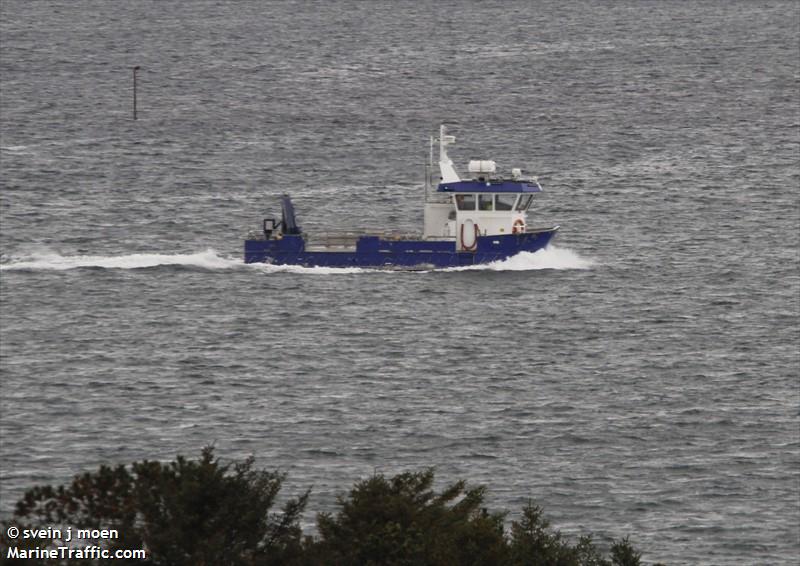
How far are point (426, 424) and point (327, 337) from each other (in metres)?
19.2

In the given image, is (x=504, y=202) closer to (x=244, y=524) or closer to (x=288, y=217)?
(x=288, y=217)

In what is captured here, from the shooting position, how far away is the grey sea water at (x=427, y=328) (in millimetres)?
75000

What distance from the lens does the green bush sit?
38188 mm

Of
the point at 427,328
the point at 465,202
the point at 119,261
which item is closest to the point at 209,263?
the point at 119,261

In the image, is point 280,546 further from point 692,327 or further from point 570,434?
point 692,327

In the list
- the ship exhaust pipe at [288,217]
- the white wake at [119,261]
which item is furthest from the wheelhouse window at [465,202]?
the white wake at [119,261]

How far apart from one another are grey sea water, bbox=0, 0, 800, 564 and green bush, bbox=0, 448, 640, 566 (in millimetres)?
25403

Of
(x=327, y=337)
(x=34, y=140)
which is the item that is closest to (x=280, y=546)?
(x=327, y=337)

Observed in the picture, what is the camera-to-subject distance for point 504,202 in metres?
113

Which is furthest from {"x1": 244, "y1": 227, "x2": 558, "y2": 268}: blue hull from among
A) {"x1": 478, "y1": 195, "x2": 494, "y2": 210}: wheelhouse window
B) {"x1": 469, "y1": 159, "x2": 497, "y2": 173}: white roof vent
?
{"x1": 469, "y1": 159, "x2": 497, "y2": 173}: white roof vent

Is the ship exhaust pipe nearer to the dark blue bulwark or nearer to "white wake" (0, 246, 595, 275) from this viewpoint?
"white wake" (0, 246, 595, 275)

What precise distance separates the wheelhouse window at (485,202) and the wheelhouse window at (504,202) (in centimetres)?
31

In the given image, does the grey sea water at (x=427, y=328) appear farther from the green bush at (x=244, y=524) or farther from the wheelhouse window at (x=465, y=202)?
the green bush at (x=244, y=524)

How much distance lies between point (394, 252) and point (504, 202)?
729cm
